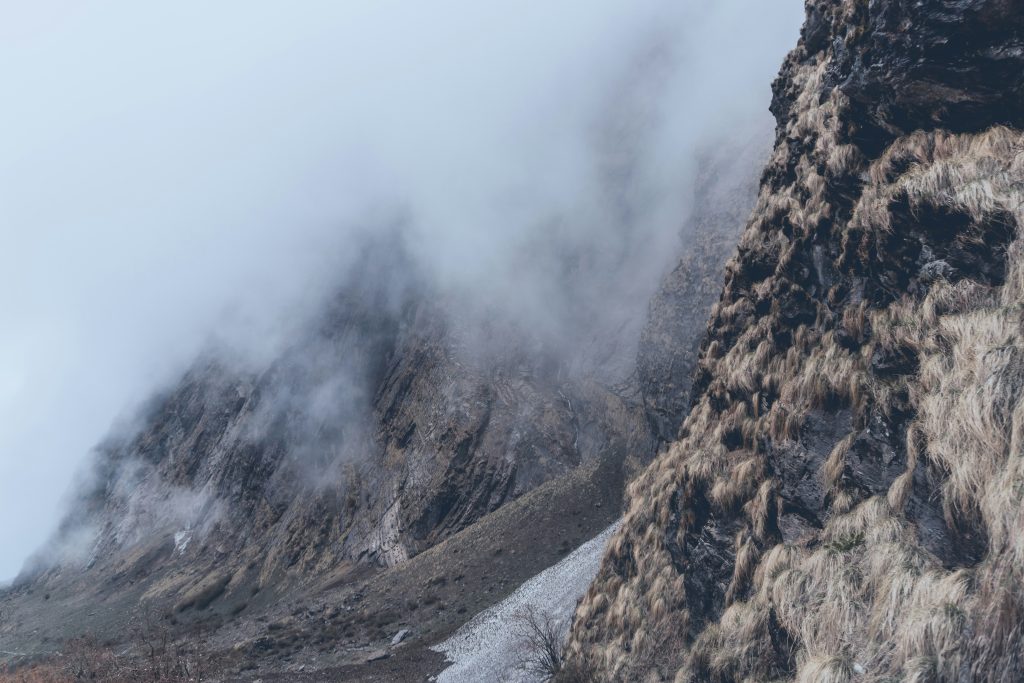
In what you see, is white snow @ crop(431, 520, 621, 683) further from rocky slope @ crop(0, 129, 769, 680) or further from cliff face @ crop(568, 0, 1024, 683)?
cliff face @ crop(568, 0, 1024, 683)

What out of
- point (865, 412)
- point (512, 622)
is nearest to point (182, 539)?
point (512, 622)

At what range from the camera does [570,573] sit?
40.6m

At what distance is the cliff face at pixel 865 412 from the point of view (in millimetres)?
8125

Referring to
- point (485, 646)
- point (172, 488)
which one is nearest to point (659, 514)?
point (485, 646)

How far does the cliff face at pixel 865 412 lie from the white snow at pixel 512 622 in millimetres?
11329

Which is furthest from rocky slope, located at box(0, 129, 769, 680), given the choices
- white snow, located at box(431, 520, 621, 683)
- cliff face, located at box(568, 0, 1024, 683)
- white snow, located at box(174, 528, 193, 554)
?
cliff face, located at box(568, 0, 1024, 683)

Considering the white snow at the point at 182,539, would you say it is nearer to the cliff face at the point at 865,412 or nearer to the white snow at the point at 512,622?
the white snow at the point at 512,622

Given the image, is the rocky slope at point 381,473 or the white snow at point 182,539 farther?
the white snow at point 182,539

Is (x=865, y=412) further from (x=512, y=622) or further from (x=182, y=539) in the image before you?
(x=182, y=539)

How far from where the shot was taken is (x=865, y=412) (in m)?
A: 11.3

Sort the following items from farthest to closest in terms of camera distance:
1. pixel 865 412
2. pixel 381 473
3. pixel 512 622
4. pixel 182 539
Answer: pixel 182 539 → pixel 381 473 → pixel 512 622 → pixel 865 412

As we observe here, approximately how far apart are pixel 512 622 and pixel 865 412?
101 ft


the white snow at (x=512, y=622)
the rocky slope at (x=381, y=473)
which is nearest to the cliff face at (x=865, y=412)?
the white snow at (x=512, y=622)

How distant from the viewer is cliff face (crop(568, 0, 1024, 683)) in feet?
26.7
